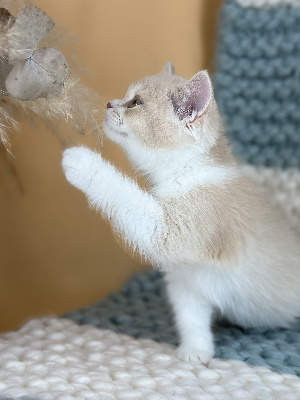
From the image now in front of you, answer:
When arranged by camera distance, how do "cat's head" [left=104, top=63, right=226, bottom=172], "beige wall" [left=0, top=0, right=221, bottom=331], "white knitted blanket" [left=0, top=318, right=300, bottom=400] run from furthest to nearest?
"beige wall" [left=0, top=0, right=221, bottom=331]
"cat's head" [left=104, top=63, right=226, bottom=172]
"white knitted blanket" [left=0, top=318, right=300, bottom=400]

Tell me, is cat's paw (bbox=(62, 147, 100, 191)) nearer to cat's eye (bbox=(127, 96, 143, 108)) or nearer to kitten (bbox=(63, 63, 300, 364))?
kitten (bbox=(63, 63, 300, 364))

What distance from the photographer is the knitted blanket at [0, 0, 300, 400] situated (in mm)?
697

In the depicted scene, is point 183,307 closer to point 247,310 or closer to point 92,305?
point 247,310

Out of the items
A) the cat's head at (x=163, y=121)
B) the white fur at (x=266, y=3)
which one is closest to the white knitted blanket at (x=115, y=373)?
the cat's head at (x=163, y=121)

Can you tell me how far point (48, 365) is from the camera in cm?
76

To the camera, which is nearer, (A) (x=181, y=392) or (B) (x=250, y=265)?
(A) (x=181, y=392)

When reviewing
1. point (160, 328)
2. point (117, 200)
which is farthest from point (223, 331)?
point (117, 200)

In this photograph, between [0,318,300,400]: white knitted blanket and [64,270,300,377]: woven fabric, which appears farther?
[64,270,300,377]: woven fabric

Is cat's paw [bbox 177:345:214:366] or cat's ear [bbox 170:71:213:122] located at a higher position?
cat's ear [bbox 170:71:213:122]

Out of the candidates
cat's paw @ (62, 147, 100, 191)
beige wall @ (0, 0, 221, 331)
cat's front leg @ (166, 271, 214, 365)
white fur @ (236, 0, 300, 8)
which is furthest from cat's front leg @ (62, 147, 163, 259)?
→ white fur @ (236, 0, 300, 8)

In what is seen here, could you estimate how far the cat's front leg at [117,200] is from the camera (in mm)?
738

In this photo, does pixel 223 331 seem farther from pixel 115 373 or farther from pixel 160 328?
pixel 115 373

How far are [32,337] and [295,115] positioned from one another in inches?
23.7

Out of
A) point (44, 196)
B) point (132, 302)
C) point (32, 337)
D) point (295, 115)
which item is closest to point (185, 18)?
point (295, 115)
